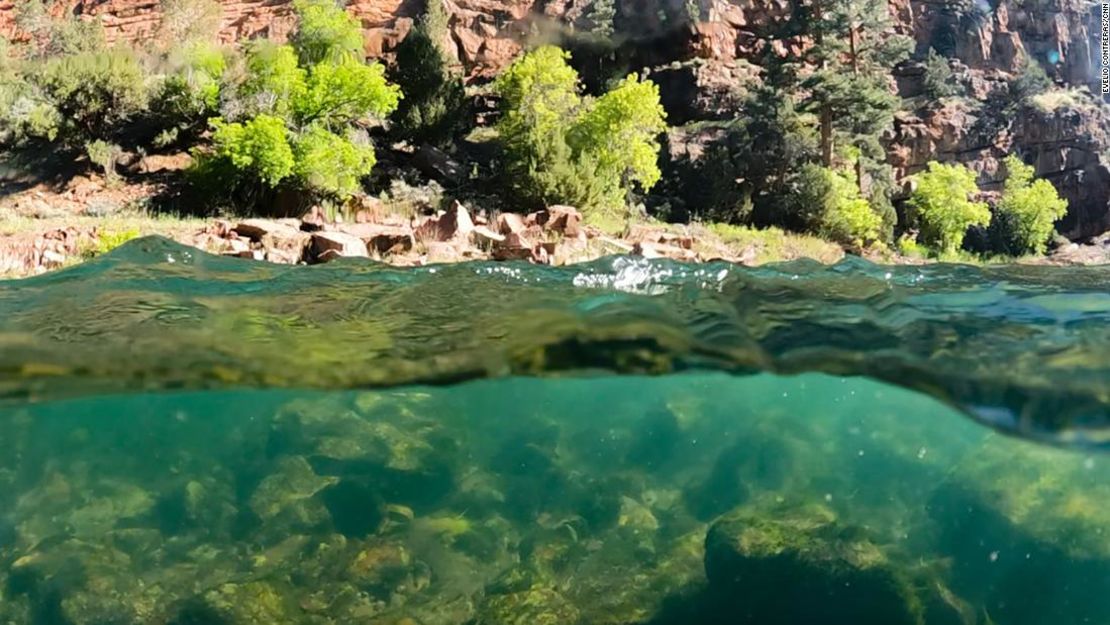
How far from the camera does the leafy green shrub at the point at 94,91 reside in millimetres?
31406

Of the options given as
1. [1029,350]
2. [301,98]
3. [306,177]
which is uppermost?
[301,98]

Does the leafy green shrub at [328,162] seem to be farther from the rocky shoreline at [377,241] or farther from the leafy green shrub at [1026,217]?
the leafy green shrub at [1026,217]

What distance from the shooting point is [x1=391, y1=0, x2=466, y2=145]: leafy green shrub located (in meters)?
36.2

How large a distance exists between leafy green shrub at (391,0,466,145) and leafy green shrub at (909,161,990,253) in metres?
19.7

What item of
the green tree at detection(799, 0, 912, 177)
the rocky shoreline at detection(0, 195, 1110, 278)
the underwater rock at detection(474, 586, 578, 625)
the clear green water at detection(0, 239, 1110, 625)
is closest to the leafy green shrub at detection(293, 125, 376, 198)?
the rocky shoreline at detection(0, 195, 1110, 278)

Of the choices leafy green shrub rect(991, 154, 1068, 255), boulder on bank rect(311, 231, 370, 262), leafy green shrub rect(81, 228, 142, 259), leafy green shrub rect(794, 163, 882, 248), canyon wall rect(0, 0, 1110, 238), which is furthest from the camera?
canyon wall rect(0, 0, 1110, 238)

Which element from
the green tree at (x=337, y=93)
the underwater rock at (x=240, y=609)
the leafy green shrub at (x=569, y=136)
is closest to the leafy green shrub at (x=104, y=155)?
the green tree at (x=337, y=93)

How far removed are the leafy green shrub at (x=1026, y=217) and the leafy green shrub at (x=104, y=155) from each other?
118 ft

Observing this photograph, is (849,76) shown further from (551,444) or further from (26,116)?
(26,116)

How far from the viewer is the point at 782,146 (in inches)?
1422

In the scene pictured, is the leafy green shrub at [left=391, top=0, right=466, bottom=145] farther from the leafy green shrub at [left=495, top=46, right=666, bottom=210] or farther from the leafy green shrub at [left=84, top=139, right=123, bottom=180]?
the leafy green shrub at [left=84, top=139, right=123, bottom=180]

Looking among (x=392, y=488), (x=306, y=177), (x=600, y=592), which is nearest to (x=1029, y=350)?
(x=600, y=592)

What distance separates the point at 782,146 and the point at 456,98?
1345 cm

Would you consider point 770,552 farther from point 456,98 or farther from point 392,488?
point 456,98
